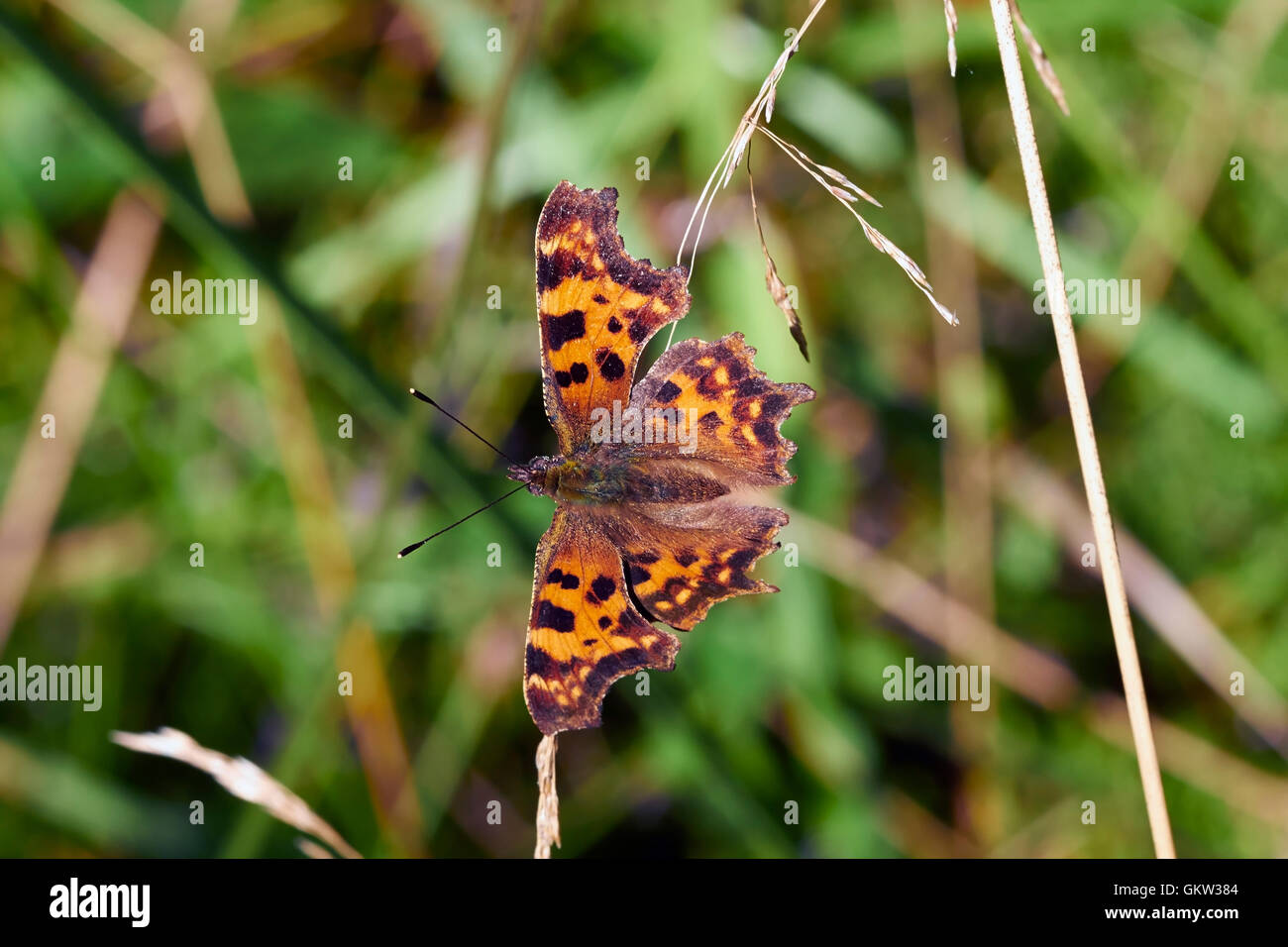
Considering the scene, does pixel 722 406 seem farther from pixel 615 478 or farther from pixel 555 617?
pixel 555 617

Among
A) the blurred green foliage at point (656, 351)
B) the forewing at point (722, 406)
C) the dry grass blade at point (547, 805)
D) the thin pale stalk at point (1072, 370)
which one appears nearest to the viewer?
the thin pale stalk at point (1072, 370)

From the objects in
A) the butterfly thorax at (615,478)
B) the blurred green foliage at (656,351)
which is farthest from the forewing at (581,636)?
the blurred green foliage at (656,351)

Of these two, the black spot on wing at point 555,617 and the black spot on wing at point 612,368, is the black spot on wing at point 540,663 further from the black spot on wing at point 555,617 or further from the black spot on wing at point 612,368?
the black spot on wing at point 612,368

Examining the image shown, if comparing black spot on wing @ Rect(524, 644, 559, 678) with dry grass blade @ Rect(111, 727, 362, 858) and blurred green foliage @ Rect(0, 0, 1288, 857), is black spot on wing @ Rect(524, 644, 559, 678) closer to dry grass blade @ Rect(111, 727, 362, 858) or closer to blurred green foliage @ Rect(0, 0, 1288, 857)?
dry grass blade @ Rect(111, 727, 362, 858)

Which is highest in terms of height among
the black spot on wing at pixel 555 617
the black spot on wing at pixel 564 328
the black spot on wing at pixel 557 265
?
the black spot on wing at pixel 557 265

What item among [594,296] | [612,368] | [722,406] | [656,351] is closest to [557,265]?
[594,296]

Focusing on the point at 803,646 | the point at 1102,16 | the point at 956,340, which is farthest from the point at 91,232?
the point at 1102,16

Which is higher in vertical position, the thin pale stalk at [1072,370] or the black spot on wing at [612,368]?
the black spot on wing at [612,368]
